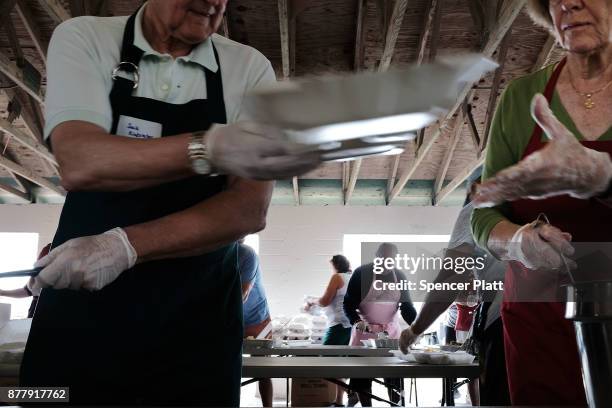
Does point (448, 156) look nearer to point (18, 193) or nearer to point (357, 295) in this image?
point (357, 295)

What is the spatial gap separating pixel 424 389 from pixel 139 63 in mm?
6740

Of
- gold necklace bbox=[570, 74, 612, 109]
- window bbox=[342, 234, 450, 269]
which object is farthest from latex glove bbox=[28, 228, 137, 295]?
window bbox=[342, 234, 450, 269]

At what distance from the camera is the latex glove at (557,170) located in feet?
3.23

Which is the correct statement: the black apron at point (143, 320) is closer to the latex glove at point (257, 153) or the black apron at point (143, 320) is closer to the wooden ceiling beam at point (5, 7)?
the latex glove at point (257, 153)

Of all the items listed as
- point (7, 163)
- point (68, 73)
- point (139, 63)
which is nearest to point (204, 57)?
point (139, 63)

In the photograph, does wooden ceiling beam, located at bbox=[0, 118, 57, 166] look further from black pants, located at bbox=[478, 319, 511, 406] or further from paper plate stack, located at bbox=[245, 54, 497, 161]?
paper plate stack, located at bbox=[245, 54, 497, 161]

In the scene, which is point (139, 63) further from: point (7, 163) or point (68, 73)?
point (7, 163)

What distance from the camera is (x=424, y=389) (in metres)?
7.07

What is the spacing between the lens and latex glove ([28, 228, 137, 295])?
0.92 meters

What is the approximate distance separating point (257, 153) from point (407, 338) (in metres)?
1.65

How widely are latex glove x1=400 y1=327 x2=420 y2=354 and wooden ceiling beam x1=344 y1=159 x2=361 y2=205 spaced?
17.2 feet

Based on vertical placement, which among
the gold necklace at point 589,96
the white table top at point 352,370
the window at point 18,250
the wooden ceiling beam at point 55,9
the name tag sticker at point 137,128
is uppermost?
the wooden ceiling beam at point 55,9

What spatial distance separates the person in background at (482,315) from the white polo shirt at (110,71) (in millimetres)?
911

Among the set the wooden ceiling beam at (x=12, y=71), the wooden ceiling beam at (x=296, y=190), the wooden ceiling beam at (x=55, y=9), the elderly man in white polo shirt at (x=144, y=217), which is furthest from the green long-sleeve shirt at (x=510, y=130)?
the wooden ceiling beam at (x=296, y=190)
